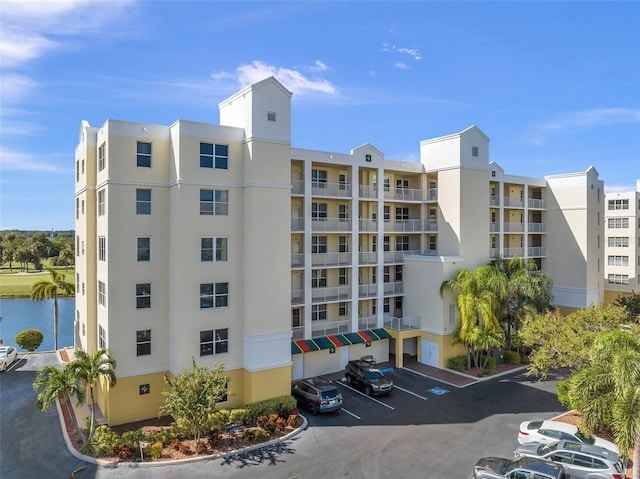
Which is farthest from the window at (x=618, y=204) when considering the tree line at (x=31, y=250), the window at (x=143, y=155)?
the tree line at (x=31, y=250)

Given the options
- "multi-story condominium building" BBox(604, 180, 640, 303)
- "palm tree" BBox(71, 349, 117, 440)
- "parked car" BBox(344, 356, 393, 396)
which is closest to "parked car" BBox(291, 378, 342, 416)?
"parked car" BBox(344, 356, 393, 396)

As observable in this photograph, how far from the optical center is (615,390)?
525 inches

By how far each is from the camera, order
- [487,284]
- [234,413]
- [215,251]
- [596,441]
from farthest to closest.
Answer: [487,284]
[215,251]
[234,413]
[596,441]

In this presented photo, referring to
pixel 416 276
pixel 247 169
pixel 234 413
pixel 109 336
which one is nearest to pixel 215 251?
pixel 247 169

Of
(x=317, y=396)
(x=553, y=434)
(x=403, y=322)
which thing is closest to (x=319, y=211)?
(x=403, y=322)

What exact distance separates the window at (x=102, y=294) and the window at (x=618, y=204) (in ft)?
163

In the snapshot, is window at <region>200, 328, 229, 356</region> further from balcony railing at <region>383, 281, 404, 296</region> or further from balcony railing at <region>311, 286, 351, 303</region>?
balcony railing at <region>383, 281, 404, 296</region>

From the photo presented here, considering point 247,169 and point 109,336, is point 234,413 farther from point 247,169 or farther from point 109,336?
point 247,169

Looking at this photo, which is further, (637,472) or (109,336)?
(109,336)

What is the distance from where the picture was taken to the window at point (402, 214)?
31.3m

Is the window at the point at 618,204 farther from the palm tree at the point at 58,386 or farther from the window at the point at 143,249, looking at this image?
the palm tree at the point at 58,386

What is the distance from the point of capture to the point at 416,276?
1139 inches

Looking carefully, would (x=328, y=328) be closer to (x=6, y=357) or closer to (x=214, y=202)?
(x=214, y=202)

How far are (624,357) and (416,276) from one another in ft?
52.8
